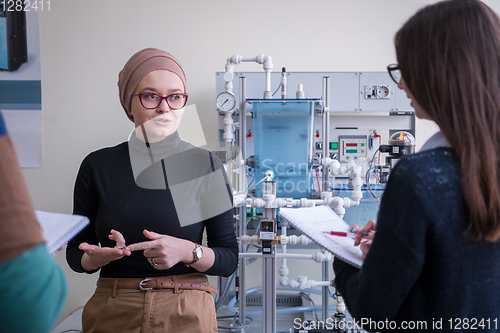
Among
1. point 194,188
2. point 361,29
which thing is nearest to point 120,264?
point 194,188

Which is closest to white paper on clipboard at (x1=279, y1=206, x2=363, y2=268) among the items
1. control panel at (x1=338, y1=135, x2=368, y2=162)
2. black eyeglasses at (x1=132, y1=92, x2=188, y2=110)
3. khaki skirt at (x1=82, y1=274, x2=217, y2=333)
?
khaki skirt at (x1=82, y1=274, x2=217, y2=333)

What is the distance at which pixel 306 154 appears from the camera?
A: 5.84 feet

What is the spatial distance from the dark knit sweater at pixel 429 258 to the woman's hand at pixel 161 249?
0.44 metres

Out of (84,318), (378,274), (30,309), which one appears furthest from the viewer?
(84,318)

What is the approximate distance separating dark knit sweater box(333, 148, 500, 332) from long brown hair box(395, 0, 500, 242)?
0.02 meters

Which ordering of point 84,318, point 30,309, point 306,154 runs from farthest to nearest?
point 306,154 → point 84,318 → point 30,309

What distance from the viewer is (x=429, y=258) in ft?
1.78

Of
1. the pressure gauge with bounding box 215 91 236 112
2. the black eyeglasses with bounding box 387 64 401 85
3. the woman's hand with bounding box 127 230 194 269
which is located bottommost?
the woman's hand with bounding box 127 230 194 269

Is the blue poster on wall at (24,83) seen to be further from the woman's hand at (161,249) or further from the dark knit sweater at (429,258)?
the dark knit sweater at (429,258)

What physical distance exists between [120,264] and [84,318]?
16cm

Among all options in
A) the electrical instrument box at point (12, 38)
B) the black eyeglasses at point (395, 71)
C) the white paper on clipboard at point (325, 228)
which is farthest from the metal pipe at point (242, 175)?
the electrical instrument box at point (12, 38)

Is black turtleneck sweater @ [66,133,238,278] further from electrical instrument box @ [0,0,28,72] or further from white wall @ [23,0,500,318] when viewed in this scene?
electrical instrument box @ [0,0,28,72]

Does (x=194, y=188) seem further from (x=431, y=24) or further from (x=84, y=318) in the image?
(x=431, y=24)

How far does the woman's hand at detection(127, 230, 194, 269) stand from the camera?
2.63ft
